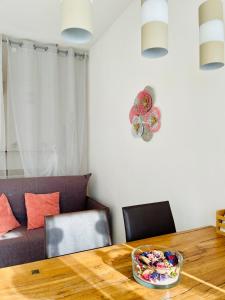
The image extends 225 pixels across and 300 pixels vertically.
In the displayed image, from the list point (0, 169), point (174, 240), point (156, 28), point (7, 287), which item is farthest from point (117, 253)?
point (0, 169)

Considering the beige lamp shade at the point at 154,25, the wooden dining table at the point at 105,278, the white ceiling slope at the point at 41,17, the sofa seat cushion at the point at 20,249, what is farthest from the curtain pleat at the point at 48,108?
the beige lamp shade at the point at 154,25

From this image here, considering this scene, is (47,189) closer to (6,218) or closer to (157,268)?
(6,218)

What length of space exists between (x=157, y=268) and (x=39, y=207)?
200 cm

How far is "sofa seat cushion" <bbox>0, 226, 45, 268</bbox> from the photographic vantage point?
220 cm

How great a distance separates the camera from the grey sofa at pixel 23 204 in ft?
7.33

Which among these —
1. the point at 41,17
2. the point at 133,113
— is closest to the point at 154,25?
the point at 133,113

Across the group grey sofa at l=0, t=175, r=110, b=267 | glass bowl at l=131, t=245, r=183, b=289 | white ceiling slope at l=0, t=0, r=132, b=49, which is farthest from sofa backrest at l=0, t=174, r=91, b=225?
→ glass bowl at l=131, t=245, r=183, b=289

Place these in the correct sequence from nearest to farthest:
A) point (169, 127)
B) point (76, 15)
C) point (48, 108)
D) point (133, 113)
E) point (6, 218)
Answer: point (76, 15) → point (169, 127) → point (133, 113) → point (6, 218) → point (48, 108)

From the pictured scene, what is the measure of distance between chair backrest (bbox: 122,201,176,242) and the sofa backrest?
1613 millimetres

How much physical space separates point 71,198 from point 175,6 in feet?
7.26

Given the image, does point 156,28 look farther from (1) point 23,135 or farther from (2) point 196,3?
(1) point 23,135

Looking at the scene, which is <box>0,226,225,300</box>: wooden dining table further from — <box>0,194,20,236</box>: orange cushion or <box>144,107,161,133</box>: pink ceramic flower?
<box>0,194,20,236</box>: orange cushion

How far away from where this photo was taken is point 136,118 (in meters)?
2.34

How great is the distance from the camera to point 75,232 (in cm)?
139
